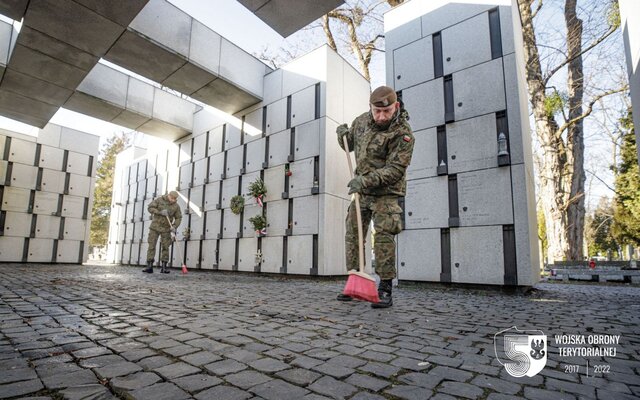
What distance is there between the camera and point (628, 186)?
1479cm

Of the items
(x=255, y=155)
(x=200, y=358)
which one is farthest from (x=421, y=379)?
(x=255, y=155)

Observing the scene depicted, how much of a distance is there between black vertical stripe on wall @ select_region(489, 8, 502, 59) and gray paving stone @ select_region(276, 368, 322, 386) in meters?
6.30

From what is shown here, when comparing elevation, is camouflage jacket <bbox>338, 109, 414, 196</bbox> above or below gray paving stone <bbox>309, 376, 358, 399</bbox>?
→ above

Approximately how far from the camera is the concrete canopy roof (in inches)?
259

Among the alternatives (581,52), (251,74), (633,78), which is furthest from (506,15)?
(251,74)

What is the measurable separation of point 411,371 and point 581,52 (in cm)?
1241

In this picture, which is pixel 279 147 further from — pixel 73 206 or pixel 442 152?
pixel 73 206

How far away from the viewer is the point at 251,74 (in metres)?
10.3

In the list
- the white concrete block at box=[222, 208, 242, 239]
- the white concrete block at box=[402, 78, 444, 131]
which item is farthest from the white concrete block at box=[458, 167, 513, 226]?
the white concrete block at box=[222, 208, 242, 239]

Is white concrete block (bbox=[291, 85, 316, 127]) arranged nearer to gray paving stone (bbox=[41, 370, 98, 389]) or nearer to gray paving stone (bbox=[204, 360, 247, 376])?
gray paving stone (bbox=[204, 360, 247, 376])

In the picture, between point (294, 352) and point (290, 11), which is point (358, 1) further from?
point (294, 352)

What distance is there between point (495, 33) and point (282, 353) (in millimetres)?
6583

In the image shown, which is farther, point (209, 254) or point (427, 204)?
point (209, 254)

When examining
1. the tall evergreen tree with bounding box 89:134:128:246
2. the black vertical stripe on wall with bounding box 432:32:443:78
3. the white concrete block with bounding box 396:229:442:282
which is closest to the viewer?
the white concrete block with bounding box 396:229:442:282
